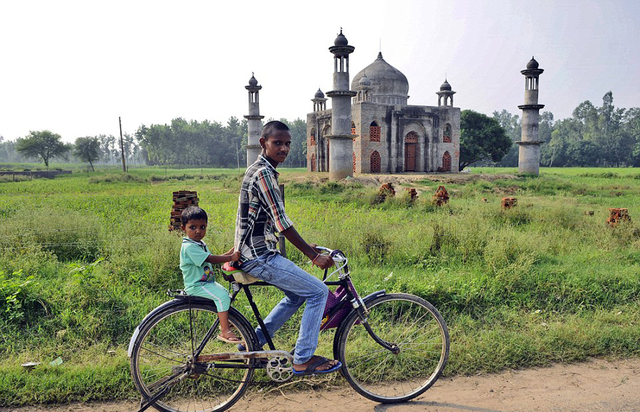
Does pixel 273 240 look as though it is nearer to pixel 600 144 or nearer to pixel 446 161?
pixel 446 161

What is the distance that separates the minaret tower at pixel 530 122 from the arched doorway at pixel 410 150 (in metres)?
7.80

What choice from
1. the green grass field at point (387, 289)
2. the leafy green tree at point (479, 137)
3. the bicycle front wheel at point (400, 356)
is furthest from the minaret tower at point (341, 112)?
the leafy green tree at point (479, 137)

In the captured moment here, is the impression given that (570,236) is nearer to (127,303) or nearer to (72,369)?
(127,303)

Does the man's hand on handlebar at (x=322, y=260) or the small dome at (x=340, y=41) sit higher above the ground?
the small dome at (x=340, y=41)

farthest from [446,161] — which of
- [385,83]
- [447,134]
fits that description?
[385,83]

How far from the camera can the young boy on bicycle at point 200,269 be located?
10.3 ft

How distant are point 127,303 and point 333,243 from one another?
3.37 metres

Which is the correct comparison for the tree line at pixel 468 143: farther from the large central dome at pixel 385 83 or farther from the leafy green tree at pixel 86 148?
the large central dome at pixel 385 83

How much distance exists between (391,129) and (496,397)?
31632 millimetres

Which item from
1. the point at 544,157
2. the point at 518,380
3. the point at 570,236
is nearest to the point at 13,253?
the point at 518,380

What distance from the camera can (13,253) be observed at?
6910 mm

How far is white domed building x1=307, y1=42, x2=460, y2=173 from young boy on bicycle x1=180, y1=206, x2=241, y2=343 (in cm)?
2880

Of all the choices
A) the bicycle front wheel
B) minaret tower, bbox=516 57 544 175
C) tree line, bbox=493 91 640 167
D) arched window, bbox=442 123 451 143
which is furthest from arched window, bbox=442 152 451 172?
the bicycle front wheel

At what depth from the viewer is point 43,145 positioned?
214ft
